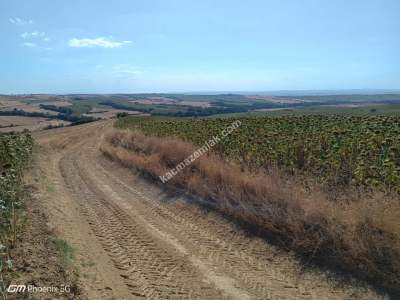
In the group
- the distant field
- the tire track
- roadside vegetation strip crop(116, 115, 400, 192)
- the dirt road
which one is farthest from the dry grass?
the distant field

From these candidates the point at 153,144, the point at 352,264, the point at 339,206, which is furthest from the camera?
the point at 153,144

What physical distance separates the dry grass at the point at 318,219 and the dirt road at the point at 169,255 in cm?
35

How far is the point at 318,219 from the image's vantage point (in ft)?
20.7

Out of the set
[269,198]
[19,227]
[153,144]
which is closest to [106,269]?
[19,227]

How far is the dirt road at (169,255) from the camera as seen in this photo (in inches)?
200

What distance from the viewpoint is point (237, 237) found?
23.5ft

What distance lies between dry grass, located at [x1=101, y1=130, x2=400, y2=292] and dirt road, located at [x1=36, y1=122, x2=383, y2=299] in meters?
0.35

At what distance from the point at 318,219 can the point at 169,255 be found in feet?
9.07

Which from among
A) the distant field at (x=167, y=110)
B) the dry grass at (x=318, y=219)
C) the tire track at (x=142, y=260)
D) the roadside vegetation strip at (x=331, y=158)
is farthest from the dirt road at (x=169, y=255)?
the distant field at (x=167, y=110)

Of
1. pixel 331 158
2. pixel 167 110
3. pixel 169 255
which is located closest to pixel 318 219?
pixel 169 255

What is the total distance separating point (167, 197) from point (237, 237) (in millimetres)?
3758

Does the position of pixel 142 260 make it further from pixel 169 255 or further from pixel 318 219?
pixel 318 219

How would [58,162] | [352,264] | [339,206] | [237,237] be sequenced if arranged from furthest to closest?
[58,162] → [237,237] → [339,206] → [352,264]

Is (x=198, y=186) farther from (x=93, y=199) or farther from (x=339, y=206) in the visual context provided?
(x=339, y=206)
